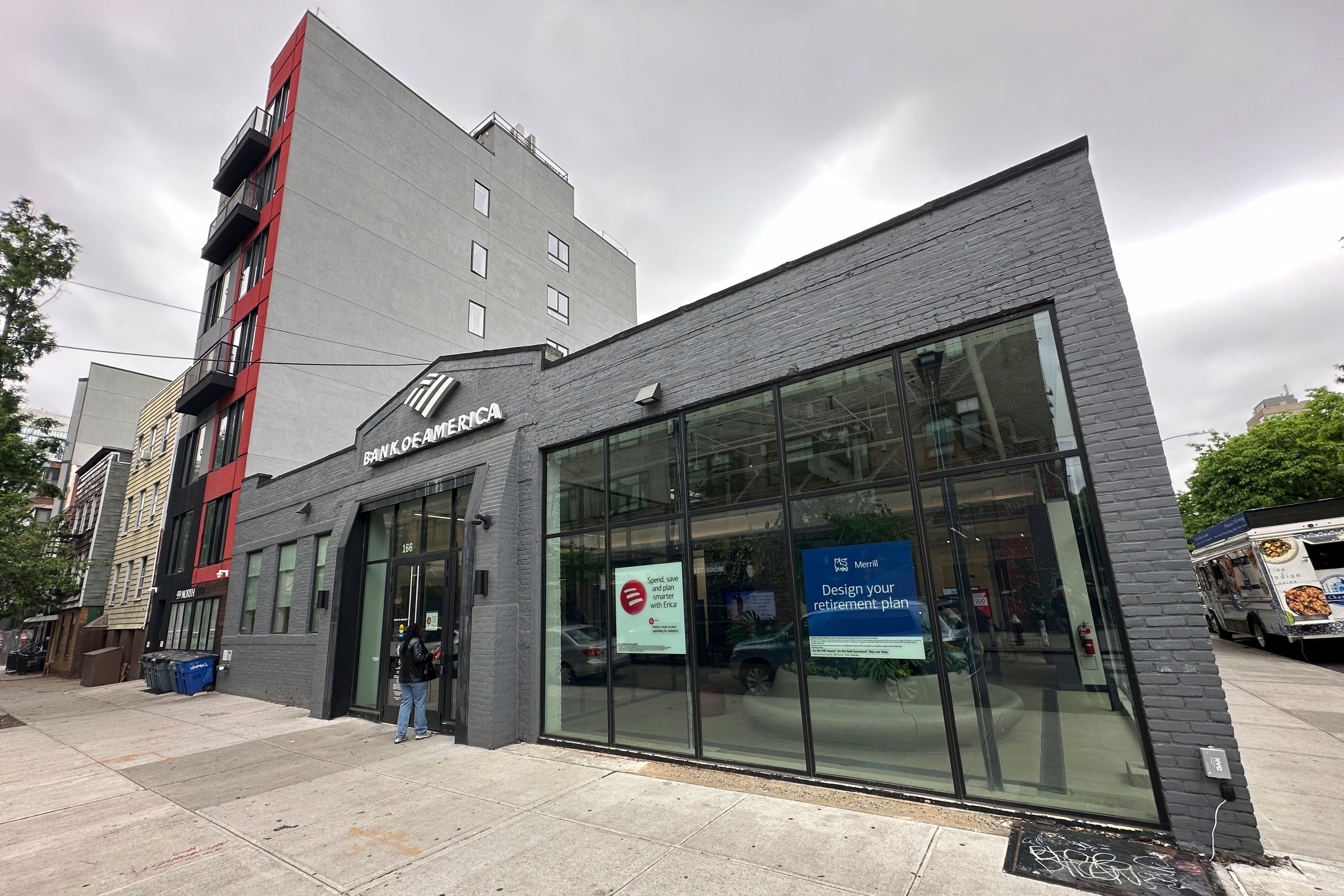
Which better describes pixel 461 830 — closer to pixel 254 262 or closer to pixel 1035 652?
pixel 1035 652

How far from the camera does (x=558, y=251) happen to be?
29.0 m

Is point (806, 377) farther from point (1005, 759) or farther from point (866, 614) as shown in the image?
point (1005, 759)

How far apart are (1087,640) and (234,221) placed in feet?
84.4

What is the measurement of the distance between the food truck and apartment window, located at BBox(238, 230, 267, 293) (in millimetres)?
28378

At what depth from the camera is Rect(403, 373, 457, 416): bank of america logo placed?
36.3 ft

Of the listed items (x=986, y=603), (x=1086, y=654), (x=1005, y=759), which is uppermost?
(x=986, y=603)

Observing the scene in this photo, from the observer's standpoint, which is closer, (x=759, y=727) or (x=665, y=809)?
(x=665, y=809)

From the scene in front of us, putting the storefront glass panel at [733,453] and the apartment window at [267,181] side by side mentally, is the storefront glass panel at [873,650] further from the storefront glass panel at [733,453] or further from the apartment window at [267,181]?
the apartment window at [267,181]

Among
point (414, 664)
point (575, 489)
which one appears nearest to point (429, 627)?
point (414, 664)

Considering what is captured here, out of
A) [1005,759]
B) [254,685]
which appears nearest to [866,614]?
[1005,759]

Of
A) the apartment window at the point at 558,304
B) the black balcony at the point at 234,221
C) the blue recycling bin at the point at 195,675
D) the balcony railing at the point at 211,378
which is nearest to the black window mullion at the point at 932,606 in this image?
the blue recycling bin at the point at 195,675

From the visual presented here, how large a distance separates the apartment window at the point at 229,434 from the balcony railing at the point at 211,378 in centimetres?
68

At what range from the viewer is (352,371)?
65.7 ft

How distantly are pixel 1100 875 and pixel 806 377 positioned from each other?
4844 millimetres
